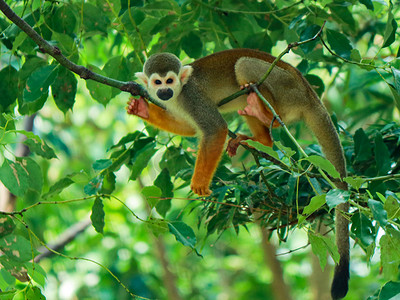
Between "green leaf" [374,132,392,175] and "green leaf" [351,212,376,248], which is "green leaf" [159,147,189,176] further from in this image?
"green leaf" [351,212,376,248]

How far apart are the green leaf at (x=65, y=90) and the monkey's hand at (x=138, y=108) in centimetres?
52

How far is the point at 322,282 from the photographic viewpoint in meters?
5.55

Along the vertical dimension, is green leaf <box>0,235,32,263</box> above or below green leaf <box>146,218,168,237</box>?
above

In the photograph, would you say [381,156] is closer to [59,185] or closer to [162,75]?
[162,75]

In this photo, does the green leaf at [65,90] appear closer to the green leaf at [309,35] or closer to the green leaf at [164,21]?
the green leaf at [164,21]

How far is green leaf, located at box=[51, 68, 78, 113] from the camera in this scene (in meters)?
2.69

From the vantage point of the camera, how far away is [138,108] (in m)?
3.22

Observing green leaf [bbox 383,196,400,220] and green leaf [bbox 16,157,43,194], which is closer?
green leaf [bbox 383,196,400,220]

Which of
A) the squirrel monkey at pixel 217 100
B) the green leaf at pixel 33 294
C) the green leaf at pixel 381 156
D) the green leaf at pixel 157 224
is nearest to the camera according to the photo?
the green leaf at pixel 33 294

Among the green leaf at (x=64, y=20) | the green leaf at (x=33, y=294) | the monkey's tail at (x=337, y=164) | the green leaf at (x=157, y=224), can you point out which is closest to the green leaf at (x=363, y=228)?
the monkey's tail at (x=337, y=164)

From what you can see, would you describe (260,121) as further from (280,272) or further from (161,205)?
(280,272)

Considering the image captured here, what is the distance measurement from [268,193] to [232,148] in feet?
2.50

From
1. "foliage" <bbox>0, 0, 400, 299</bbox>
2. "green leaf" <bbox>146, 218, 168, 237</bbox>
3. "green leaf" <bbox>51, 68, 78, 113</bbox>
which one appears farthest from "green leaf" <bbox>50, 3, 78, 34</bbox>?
"green leaf" <bbox>146, 218, 168, 237</bbox>

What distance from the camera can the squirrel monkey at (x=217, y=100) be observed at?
10.0 ft
